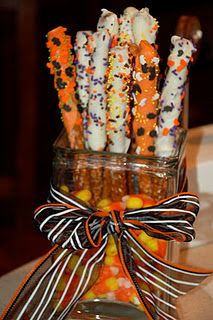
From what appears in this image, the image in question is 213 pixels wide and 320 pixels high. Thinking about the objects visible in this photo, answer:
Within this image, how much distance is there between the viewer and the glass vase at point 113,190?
629 mm

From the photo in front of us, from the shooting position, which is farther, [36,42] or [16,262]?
[36,42]

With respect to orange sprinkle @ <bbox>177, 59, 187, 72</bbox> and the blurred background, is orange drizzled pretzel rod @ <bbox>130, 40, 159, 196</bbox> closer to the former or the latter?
orange sprinkle @ <bbox>177, 59, 187, 72</bbox>

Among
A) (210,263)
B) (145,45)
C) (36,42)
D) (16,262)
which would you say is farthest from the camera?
(36,42)

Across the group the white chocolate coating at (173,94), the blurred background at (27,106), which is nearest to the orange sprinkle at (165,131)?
the white chocolate coating at (173,94)

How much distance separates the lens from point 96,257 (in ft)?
2.09

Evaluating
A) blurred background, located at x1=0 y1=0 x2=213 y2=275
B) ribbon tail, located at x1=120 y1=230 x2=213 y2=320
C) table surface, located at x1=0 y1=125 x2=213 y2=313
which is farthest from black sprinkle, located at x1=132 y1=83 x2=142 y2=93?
blurred background, located at x1=0 y1=0 x2=213 y2=275

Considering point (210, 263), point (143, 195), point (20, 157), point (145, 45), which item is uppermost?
point (145, 45)

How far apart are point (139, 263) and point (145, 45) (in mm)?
190

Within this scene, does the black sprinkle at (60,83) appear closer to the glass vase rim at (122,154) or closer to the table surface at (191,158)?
the glass vase rim at (122,154)

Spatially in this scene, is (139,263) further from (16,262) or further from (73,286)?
(16,262)

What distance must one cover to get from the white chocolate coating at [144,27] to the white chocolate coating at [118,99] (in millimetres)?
35

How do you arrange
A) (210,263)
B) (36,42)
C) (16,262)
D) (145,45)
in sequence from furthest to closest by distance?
1. (36,42)
2. (16,262)
3. (210,263)
4. (145,45)

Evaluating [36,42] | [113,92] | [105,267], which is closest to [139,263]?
[105,267]

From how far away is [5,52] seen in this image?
208 cm
